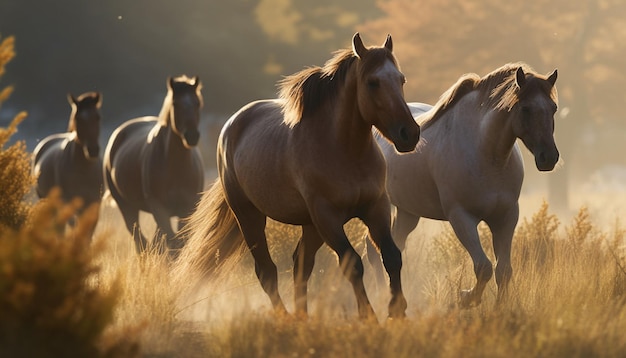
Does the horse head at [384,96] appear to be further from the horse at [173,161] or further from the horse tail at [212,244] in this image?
the horse at [173,161]

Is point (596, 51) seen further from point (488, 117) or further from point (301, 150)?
point (301, 150)

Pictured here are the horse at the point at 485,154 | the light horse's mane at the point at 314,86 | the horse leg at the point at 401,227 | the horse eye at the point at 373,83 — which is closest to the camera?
the horse eye at the point at 373,83

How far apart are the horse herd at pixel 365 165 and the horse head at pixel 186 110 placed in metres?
0.02

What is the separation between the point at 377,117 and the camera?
216 inches

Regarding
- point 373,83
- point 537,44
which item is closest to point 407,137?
point 373,83

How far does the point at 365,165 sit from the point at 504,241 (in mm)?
1812

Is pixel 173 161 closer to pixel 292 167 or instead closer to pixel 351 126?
pixel 292 167

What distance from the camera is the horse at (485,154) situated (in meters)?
6.47

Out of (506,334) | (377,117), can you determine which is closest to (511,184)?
(377,117)

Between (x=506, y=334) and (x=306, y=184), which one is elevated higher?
(x=306, y=184)

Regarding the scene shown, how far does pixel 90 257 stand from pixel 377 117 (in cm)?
235

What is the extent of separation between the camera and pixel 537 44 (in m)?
25.2

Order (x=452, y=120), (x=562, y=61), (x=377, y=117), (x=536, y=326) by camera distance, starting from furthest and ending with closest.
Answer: (x=562, y=61)
(x=452, y=120)
(x=377, y=117)
(x=536, y=326)

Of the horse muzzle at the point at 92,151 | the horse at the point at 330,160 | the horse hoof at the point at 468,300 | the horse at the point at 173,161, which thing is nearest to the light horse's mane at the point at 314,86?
the horse at the point at 330,160
